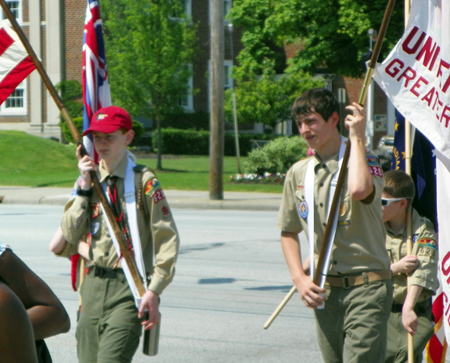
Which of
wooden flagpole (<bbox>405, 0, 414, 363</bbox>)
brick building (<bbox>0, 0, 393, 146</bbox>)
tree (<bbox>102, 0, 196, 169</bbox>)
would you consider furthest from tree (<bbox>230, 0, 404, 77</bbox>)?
wooden flagpole (<bbox>405, 0, 414, 363</bbox>)

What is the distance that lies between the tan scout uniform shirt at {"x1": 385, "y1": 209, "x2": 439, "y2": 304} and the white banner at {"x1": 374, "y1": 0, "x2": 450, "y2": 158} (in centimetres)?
65

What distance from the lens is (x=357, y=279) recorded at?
12.6 ft

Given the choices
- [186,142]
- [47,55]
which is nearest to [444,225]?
[186,142]

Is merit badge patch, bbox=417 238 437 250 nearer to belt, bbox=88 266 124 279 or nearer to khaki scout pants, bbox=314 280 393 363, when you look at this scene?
khaki scout pants, bbox=314 280 393 363

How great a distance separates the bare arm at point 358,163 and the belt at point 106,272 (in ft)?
4.31

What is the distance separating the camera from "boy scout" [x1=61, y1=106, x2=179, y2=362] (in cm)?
397

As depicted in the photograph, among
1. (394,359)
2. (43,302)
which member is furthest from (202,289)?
(43,302)

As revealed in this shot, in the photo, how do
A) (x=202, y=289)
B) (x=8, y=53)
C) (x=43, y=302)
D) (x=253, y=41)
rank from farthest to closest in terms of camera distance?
(x=253, y=41) → (x=202, y=289) → (x=8, y=53) → (x=43, y=302)

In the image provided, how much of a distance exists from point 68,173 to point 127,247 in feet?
77.5

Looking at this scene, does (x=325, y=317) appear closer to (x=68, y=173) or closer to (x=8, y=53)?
(x=8, y=53)

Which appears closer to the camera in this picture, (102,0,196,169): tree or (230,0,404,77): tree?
(230,0,404,77): tree

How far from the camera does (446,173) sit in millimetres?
4199

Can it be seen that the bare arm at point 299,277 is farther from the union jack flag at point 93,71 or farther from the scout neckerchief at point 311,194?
the union jack flag at point 93,71

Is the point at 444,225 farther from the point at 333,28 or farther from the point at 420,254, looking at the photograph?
the point at 333,28
